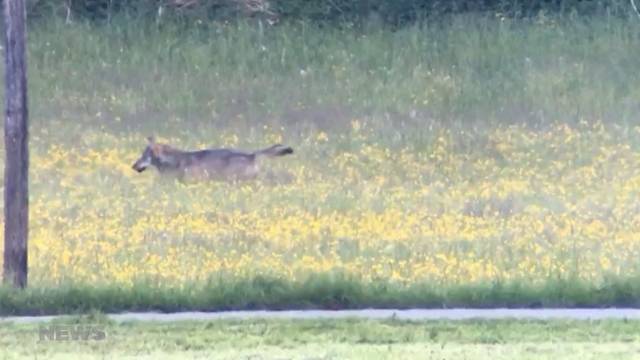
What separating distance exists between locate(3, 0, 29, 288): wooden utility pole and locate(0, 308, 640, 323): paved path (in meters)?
1.44

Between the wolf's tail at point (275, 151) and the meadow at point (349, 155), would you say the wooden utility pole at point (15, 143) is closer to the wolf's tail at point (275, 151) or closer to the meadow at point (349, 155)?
the meadow at point (349, 155)

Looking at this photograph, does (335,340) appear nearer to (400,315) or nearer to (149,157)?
(400,315)

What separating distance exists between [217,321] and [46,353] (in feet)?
6.40

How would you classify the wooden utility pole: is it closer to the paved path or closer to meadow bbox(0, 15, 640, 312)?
meadow bbox(0, 15, 640, 312)

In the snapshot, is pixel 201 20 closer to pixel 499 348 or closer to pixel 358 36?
pixel 358 36

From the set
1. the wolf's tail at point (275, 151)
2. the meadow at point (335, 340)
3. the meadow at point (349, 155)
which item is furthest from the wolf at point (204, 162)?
the meadow at point (335, 340)

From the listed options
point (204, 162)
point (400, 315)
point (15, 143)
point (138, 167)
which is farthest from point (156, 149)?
point (400, 315)

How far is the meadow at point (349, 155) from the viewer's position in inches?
711

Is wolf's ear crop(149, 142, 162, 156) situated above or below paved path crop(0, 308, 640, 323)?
above

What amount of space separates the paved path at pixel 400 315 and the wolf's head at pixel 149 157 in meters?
9.47

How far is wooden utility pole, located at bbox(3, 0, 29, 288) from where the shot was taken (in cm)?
1655

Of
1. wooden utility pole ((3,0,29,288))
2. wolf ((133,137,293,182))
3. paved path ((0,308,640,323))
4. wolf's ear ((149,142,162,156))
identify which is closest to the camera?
paved path ((0,308,640,323))

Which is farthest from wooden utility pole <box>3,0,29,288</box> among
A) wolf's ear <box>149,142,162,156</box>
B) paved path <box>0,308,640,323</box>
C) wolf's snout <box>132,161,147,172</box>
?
wolf's snout <box>132,161,147,172</box>

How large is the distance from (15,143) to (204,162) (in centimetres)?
787
